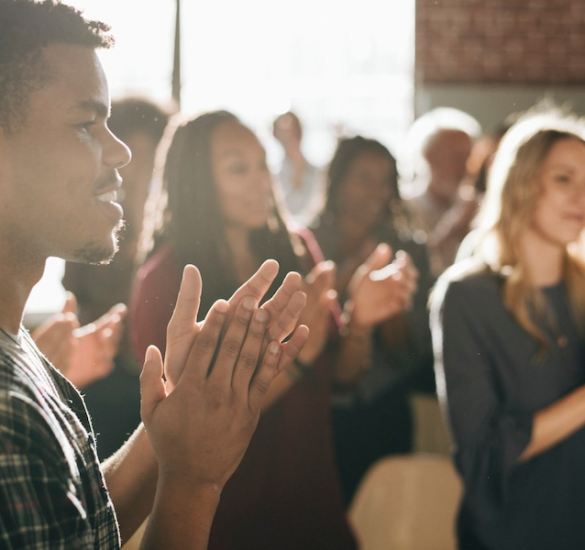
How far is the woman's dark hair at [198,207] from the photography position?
104 centimetres

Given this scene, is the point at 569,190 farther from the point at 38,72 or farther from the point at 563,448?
the point at 38,72

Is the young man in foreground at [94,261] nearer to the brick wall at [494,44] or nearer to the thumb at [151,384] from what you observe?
the thumb at [151,384]

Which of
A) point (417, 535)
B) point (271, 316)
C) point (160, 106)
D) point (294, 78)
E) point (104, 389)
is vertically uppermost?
point (294, 78)

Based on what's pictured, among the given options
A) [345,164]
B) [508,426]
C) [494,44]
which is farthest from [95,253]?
[494,44]

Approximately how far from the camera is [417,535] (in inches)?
71.7

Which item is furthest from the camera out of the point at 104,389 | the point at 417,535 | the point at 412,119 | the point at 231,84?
the point at 412,119

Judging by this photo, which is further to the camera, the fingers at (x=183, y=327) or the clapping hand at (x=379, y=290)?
the clapping hand at (x=379, y=290)

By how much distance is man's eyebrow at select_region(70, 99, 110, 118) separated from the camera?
602mm

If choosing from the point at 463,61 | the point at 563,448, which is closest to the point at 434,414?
the point at 563,448

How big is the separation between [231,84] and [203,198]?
538mm

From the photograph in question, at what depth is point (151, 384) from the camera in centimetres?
63

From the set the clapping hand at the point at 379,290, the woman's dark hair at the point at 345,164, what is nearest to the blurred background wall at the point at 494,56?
the woman's dark hair at the point at 345,164

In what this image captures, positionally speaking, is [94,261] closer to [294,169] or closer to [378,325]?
[378,325]

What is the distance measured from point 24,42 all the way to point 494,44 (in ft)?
8.31
